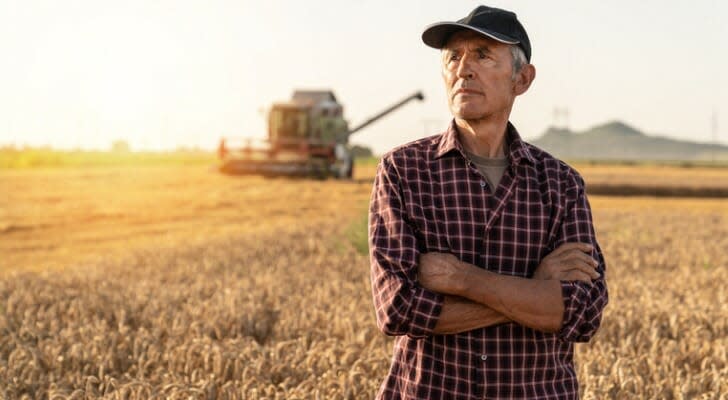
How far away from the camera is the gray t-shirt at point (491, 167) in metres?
2.85

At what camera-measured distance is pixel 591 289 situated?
2855mm

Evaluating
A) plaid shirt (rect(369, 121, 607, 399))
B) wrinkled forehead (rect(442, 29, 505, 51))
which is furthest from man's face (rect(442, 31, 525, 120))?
plaid shirt (rect(369, 121, 607, 399))

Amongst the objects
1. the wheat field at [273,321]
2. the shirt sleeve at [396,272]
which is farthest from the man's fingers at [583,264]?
the wheat field at [273,321]

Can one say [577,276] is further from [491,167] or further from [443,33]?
[443,33]

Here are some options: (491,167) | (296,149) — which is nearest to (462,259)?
(491,167)

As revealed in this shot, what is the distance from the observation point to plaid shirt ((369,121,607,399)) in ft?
8.86

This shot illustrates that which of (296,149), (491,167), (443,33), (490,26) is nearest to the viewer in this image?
(490,26)

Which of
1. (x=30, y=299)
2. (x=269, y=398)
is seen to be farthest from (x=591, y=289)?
(x=30, y=299)

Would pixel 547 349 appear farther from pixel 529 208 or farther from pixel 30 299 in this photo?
pixel 30 299

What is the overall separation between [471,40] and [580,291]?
3.11 ft

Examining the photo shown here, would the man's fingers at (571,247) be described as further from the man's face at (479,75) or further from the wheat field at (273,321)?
the wheat field at (273,321)

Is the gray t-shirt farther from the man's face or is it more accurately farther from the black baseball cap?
the black baseball cap

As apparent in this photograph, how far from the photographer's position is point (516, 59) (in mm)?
2770

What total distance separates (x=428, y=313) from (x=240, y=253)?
8.88 metres
